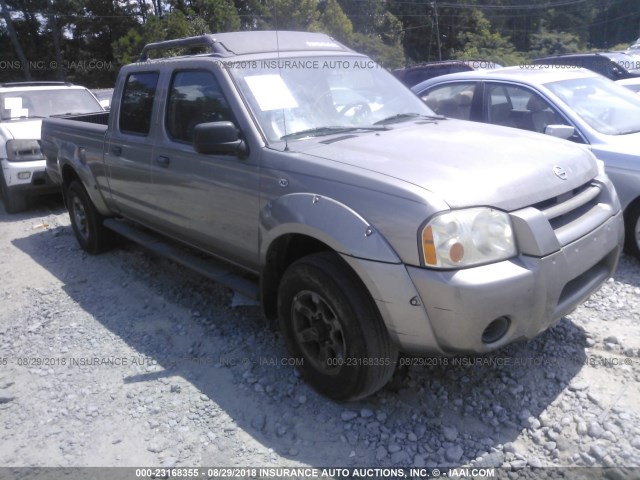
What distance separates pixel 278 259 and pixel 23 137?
624 cm

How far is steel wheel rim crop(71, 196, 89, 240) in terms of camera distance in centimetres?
609

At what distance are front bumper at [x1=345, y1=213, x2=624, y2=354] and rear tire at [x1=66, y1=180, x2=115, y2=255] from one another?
3.90m

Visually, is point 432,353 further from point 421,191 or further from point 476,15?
point 476,15

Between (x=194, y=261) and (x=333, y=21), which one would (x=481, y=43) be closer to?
(x=333, y=21)

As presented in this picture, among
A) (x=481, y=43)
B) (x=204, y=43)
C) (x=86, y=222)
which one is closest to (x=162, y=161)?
(x=204, y=43)

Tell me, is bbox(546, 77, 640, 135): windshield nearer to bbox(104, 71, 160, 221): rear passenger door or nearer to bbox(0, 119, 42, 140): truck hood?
bbox(104, 71, 160, 221): rear passenger door

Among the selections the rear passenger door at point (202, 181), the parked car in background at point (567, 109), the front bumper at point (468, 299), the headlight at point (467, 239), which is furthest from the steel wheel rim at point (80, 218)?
the headlight at point (467, 239)

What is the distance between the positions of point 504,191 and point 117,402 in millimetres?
2499

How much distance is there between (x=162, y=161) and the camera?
4234 millimetres

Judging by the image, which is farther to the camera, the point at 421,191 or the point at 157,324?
the point at 157,324

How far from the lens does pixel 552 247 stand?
273 cm

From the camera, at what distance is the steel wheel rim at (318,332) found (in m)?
3.06

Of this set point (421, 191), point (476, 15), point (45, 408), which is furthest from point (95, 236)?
point (476, 15)

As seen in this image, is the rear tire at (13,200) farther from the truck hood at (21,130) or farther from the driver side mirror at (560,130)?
the driver side mirror at (560,130)
